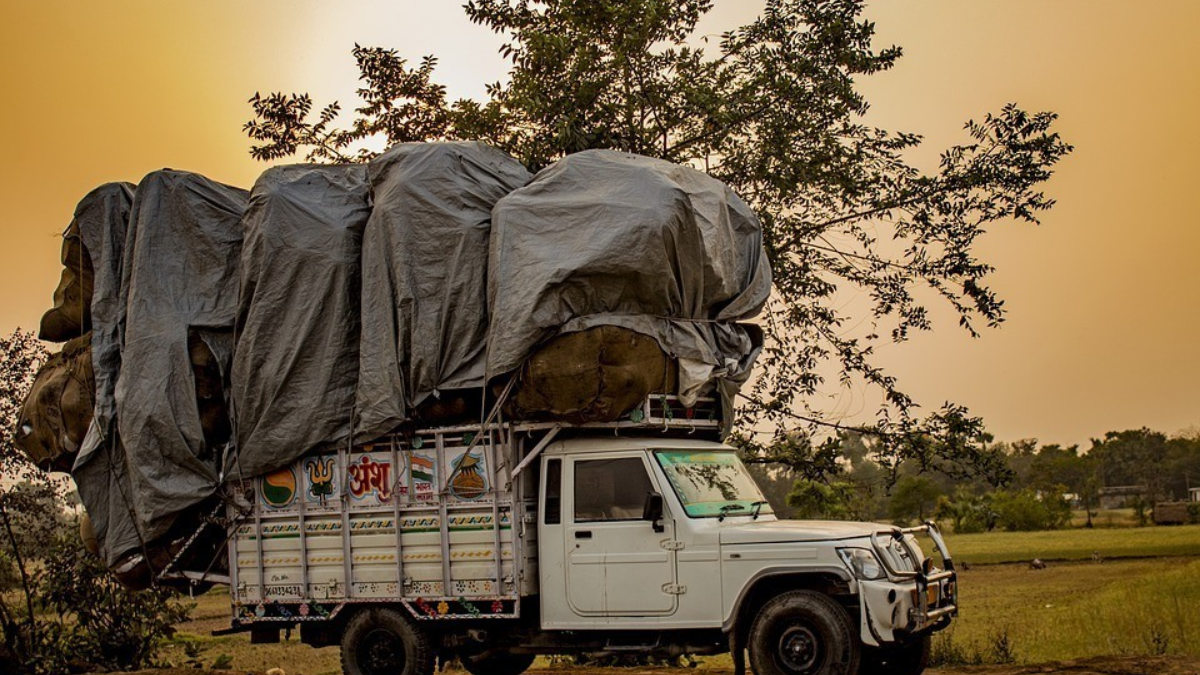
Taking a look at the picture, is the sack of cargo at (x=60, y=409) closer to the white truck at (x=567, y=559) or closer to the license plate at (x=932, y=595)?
the white truck at (x=567, y=559)

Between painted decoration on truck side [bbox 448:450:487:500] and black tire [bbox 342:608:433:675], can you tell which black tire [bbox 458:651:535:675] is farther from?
painted decoration on truck side [bbox 448:450:487:500]

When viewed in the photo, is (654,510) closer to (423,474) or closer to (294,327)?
(423,474)

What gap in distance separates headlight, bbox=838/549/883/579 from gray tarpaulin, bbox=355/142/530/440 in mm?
3184

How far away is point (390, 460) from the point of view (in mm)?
9828

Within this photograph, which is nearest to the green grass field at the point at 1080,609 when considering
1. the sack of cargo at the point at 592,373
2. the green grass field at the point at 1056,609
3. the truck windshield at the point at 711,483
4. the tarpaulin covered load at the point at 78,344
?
the green grass field at the point at 1056,609

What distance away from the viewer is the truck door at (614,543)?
347 inches

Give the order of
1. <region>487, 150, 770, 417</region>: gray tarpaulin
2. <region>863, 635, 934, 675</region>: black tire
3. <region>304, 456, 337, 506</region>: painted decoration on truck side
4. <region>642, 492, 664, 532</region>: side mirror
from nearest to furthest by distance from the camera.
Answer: <region>642, 492, 664, 532</region>: side mirror
<region>487, 150, 770, 417</region>: gray tarpaulin
<region>863, 635, 934, 675</region>: black tire
<region>304, 456, 337, 506</region>: painted decoration on truck side

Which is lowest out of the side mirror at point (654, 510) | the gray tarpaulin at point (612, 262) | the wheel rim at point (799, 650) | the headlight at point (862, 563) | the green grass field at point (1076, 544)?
the green grass field at point (1076, 544)

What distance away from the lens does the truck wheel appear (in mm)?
8094

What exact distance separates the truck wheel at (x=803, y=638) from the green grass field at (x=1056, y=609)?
4.16 metres

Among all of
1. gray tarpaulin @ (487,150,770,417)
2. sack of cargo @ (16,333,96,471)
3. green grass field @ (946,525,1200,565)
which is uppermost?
gray tarpaulin @ (487,150,770,417)

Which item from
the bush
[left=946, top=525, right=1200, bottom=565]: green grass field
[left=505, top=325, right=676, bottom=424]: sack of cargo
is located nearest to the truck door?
[left=505, top=325, right=676, bottom=424]: sack of cargo

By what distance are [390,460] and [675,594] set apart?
2.69 m

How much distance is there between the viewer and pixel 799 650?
827 cm
